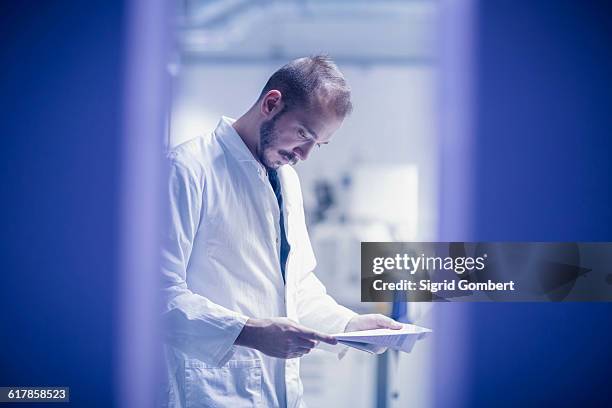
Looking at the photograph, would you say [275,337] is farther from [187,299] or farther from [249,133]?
[249,133]

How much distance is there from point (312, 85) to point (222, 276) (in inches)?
27.5

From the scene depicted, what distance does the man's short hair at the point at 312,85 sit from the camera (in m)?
1.97

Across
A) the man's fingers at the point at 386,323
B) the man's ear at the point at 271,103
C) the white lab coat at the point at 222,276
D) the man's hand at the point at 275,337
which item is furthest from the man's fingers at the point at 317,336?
the man's ear at the point at 271,103

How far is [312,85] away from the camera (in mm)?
1985

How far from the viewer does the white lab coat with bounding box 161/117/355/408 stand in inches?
71.6

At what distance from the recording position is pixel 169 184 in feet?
6.39

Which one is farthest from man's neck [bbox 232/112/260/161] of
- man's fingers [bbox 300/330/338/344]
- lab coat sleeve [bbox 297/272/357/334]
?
man's fingers [bbox 300/330/338/344]

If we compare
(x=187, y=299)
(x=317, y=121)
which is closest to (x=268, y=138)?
(x=317, y=121)

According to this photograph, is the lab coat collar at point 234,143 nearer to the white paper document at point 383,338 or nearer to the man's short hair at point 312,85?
the man's short hair at point 312,85

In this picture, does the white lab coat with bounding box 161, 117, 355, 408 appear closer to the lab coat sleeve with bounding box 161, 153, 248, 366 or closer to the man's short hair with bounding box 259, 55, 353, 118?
the lab coat sleeve with bounding box 161, 153, 248, 366

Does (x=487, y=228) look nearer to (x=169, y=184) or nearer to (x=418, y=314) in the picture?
(x=418, y=314)

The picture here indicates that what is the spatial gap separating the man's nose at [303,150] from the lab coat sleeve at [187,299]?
0.33 meters

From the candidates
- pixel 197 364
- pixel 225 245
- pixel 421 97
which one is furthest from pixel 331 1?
pixel 197 364

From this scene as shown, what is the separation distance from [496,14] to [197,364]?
166 centimetres
